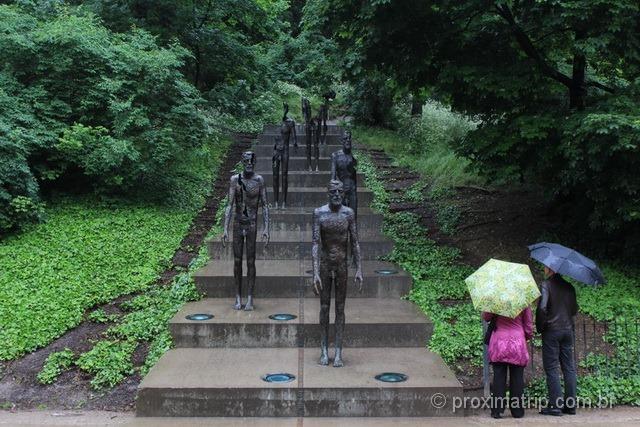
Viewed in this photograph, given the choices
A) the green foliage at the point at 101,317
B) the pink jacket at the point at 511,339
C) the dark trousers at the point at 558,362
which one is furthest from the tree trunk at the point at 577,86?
the green foliage at the point at 101,317

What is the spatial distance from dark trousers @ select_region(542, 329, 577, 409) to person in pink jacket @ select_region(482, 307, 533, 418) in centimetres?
27

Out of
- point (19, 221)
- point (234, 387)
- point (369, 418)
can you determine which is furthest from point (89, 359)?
point (19, 221)

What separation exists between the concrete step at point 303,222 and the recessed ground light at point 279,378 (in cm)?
546

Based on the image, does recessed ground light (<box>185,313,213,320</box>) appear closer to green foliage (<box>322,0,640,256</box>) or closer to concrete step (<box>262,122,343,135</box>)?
green foliage (<box>322,0,640,256</box>)

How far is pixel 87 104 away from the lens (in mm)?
12273

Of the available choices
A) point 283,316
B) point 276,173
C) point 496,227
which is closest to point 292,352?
point 283,316

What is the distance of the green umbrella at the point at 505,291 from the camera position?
575cm

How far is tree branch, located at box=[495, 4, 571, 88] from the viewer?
31.3ft

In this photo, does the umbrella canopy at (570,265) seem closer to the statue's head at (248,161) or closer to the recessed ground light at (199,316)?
the statue's head at (248,161)

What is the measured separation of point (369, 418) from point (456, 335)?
88.2 inches

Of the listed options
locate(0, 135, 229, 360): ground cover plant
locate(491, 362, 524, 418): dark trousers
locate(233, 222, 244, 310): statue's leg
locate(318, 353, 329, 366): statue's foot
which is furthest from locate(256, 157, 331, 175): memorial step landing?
locate(491, 362, 524, 418): dark trousers

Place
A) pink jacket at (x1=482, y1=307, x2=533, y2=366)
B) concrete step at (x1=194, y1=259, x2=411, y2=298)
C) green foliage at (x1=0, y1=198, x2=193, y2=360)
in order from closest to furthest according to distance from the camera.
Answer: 1. pink jacket at (x1=482, y1=307, x2=533, y2=366)
2. green foliage at (x1=0, y1=198, x2=193, y2=360)
3. concrete step at (x1=194, y1=259, x2=411, y2=298)

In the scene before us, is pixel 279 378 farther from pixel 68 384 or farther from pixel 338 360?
pixel 68 384

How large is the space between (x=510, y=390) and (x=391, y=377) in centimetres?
136
